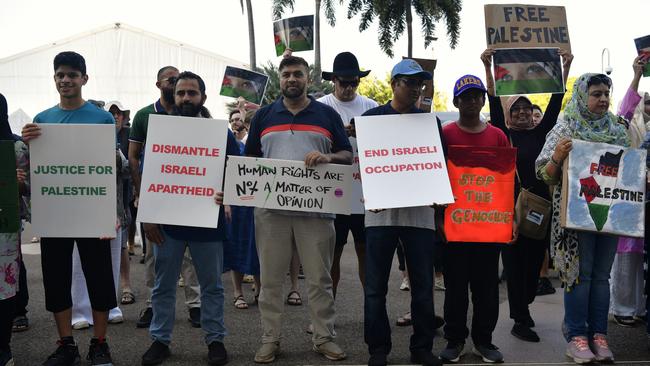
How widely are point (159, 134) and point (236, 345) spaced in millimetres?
1803

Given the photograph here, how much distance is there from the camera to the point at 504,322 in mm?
6516

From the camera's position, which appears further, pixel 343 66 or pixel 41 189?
pixel 343 66

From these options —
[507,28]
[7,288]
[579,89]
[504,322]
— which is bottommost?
[504,322]

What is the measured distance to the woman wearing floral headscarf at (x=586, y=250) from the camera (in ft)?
16.9

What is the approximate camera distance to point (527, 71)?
576 centimetres

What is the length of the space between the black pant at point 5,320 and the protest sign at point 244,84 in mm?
4451

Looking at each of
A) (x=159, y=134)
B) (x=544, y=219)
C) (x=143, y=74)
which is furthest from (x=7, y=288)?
(x=143, y=74)

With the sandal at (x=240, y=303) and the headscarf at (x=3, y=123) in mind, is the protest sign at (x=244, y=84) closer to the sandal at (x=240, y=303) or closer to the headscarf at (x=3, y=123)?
the sandal at (x=240, y=303)

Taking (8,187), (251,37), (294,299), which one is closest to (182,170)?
(8,187)

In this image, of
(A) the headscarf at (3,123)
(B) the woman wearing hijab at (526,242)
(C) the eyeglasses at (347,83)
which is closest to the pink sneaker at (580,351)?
(B) the woman wearing hijab at (526,242)

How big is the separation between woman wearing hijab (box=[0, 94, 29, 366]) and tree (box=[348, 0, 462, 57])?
32585mm

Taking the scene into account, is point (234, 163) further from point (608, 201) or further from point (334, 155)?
point (608, 201)

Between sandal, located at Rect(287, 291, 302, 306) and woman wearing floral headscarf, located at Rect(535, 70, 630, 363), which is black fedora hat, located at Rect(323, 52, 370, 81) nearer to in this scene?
woman wearing floral headscarf, located at Rect(535, 70, 630, 363)

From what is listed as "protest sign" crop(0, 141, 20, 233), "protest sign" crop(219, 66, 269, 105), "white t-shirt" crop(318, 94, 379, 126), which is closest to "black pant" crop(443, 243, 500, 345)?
Answer: "white t-shirt" crop(318, 94, 379, 126)
